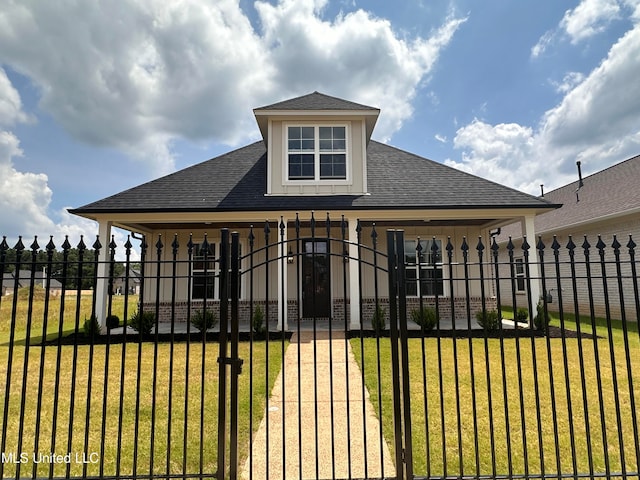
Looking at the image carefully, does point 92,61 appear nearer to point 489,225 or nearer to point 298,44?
point 298,44

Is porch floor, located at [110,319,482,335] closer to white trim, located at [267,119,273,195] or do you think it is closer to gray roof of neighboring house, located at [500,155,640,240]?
white trim, located at [267,119,273,195]

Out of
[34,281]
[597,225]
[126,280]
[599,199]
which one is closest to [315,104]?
[126,280]

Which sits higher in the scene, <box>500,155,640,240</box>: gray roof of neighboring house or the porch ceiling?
<box>500,155,640,240</box>: gray roof of neighboring house

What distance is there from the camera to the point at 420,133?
1156 centimetres

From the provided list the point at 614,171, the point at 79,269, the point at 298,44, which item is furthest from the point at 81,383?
the point at 614,171

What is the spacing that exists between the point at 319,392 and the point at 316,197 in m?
6.27

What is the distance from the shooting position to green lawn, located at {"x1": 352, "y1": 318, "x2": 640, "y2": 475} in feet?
9.34

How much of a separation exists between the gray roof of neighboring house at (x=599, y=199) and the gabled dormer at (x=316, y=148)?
29.0 feet

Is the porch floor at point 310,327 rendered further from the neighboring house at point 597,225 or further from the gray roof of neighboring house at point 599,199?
the gray roof of neighboring house at point 599,199

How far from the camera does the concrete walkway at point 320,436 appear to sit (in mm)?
2771

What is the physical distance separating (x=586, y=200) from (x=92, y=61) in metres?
18.4

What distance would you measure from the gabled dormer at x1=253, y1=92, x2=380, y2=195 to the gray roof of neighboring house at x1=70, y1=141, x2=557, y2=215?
1.56ft

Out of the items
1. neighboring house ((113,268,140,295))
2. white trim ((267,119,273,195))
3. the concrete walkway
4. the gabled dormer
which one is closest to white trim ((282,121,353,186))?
Result: the gabled dormer

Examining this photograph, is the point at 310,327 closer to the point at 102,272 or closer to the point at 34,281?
the point at 102,272
